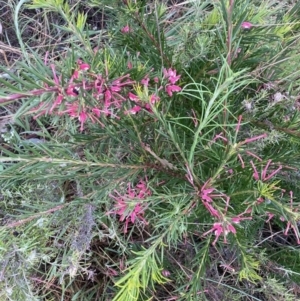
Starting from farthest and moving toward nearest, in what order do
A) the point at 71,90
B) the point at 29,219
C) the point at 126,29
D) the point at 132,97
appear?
the point at 29,219
the point at 126,29
the point at 132,97
the point at 71,90

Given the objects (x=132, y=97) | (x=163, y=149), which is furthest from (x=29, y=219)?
(x=132, y=97)

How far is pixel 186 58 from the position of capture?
98cm

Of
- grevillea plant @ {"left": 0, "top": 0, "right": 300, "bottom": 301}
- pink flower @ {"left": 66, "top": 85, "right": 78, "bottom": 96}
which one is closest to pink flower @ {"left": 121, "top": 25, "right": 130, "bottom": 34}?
grevillea plant @ {"left": 0, "top": 0, "right": 300, "bottom": 301}

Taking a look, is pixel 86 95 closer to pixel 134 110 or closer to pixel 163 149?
pixel 134 110

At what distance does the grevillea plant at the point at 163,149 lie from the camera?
0.70 metres

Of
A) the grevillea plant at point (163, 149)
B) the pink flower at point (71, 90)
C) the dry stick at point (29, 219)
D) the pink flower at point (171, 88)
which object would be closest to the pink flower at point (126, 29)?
the grevillea plant at point (163, 149)

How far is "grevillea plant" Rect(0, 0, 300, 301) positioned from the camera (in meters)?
0.70

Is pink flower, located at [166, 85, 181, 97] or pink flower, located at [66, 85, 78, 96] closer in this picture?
pink flower, located at [66, 85, 78, 96]

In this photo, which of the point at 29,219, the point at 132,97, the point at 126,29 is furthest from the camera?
the point at 29,219

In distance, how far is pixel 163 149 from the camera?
92 cm

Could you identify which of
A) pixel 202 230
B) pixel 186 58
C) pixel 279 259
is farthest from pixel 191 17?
pixel 279 259

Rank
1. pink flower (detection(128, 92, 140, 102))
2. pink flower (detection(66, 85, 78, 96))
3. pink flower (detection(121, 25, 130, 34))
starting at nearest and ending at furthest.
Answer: pink flower (detection(66, 85, 78, 96))
pink flower (detection(128, 92, 140, 102))
pink flower (detection(121, 25, 130, 34))

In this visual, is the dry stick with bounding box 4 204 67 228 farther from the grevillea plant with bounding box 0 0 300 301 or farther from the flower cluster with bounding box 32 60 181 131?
the flower cluster with bounding box 32 60 181 131

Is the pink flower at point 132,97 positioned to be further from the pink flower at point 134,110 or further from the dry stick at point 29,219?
the dry stick at point 29,219
